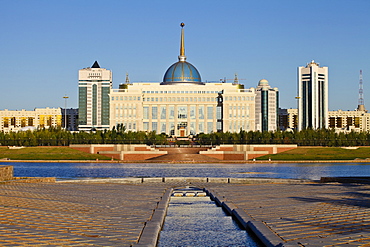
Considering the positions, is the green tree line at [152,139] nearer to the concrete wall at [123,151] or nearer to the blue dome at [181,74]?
the concrete wall at [123,151]

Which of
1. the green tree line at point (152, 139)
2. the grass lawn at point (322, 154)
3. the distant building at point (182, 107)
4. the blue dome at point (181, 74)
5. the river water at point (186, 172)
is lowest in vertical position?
the river water at point (186, 172)

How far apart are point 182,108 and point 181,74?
30.9 ft

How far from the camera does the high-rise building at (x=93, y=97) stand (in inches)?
7569

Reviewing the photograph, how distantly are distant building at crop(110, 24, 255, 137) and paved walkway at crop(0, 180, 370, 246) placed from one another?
11858 centimetres

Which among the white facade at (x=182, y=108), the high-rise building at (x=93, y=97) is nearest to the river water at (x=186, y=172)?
the white facade at (x=182, y=108)

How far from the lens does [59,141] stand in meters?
108

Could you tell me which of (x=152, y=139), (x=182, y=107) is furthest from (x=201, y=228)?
(x=182, y=107)

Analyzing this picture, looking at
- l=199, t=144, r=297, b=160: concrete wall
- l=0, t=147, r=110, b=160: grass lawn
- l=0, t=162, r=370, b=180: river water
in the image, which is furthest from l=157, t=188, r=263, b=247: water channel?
l=199, t=144, r=297, b=160: concrete wall

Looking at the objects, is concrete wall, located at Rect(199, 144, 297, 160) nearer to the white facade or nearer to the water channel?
the white facade

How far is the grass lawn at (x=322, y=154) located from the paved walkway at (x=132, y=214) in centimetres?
6496

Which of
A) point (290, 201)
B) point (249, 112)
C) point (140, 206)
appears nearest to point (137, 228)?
point (140, 206)

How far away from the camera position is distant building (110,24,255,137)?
149m

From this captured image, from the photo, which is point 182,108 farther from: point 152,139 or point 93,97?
point 93,97

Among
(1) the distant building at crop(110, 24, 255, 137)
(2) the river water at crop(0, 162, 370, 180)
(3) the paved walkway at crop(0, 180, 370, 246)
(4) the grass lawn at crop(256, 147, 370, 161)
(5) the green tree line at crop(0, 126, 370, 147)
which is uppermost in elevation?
(1) the distant building at crop(110, 24, 255, 137)
